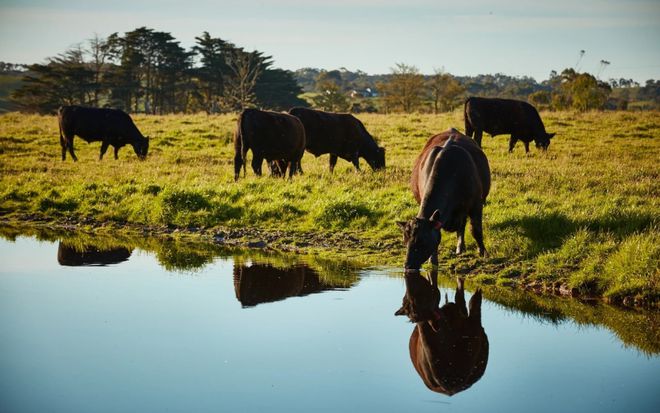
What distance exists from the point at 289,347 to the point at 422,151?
5738mm

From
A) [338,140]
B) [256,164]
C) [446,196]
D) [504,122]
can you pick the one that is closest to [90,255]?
[446,196]

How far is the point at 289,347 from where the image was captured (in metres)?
7.08

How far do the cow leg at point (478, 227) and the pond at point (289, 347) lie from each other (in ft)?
3.09

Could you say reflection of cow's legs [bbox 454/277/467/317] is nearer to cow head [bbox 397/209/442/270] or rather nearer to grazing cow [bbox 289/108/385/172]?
cow head [bbox 397/209/442/270]

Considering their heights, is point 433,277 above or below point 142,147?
below

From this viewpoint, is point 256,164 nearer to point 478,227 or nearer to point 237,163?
point 237,163

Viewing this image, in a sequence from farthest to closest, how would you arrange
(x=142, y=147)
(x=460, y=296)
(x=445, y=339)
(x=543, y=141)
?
1. (x=142, y=147)
2. (x=543, y=141)
3. (x=460, y=296)
4. (x=445, y=339)

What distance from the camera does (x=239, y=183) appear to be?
16.4m

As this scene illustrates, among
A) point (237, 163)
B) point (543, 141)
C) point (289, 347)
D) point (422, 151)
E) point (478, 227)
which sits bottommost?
point (289, 347)

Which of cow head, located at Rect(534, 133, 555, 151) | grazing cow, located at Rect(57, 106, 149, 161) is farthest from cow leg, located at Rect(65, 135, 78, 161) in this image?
cow head, located at Rect(534, 133, 555, 151)

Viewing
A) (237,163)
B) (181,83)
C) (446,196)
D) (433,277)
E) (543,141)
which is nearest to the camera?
(446,196)

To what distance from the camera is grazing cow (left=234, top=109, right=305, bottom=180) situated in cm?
1795

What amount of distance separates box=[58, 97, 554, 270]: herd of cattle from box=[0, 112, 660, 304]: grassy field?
744 mm

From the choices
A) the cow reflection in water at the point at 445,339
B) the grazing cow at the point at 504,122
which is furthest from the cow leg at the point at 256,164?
the cow reflection in water at the point at 445,339
